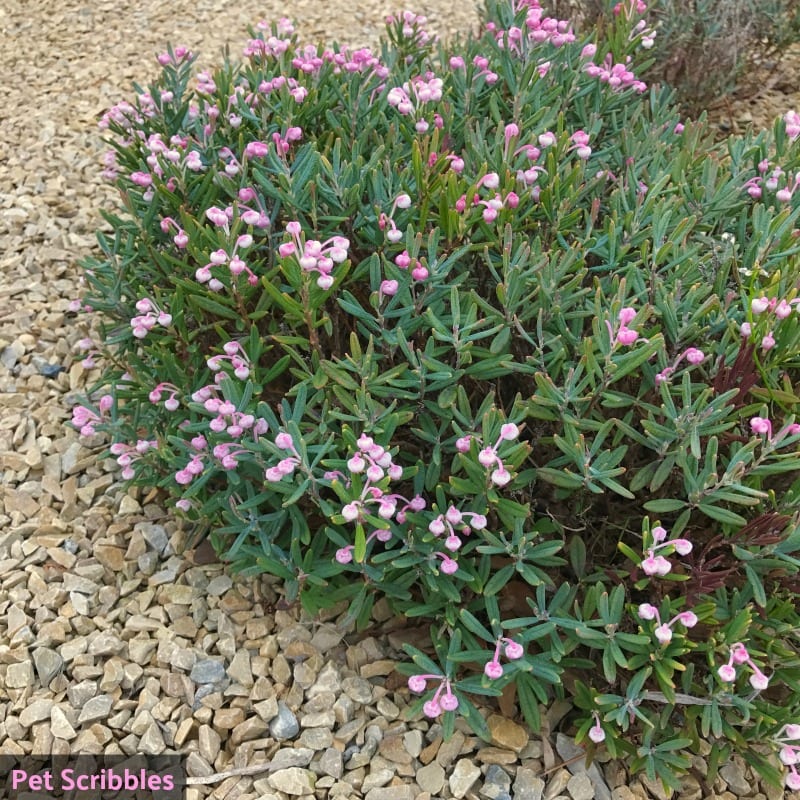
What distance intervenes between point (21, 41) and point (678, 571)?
4802 millimetres

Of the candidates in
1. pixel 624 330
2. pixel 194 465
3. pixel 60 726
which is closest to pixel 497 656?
pixel 624 330

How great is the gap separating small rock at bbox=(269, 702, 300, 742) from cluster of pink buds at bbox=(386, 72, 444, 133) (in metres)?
1.63

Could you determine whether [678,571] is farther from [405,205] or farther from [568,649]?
[405,205]

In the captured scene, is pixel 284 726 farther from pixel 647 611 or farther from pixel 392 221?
pixel 392 221

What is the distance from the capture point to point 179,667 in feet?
6.48

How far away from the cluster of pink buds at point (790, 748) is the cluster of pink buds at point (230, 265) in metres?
1.54

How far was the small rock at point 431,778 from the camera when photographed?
1780mm

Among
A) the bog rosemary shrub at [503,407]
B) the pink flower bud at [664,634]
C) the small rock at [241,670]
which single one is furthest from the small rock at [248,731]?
the pink flower bud at [664,634]

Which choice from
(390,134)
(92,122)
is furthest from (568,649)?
(92,122)

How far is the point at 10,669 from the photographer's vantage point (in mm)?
1950

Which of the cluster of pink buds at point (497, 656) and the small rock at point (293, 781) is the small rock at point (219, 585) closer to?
the small rock at point (293, 781)

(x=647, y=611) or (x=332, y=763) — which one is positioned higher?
(x=647, y=611)

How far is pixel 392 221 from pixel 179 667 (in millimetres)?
1252

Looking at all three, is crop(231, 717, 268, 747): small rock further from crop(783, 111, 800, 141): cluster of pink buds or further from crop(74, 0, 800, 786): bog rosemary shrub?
crop(783, 111, 800, 141): cluster of pink buds
